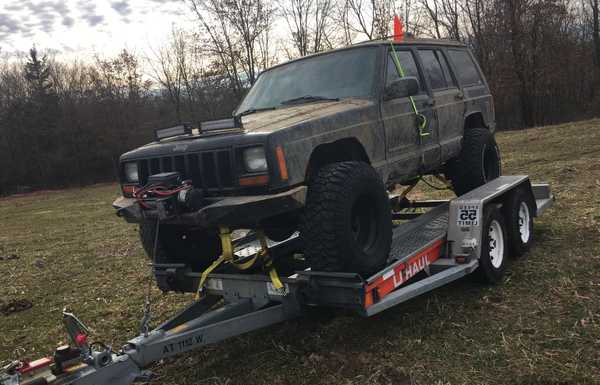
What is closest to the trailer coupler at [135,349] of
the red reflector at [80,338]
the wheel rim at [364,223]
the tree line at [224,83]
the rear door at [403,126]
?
the red reflector at [80,338]

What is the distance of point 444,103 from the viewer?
5.70 meters

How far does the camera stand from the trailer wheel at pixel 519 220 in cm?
554

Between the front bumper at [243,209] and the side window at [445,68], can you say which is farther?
the side window at [445,68]

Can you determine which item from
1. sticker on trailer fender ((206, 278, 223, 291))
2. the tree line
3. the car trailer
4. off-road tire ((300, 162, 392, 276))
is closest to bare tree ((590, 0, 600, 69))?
the tree line

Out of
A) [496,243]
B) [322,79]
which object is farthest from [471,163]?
[322,79]

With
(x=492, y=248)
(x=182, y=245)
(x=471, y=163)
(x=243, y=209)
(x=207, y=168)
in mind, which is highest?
(x=207, y=168)

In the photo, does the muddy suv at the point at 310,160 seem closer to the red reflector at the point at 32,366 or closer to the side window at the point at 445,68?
the side window at the point at 445,68

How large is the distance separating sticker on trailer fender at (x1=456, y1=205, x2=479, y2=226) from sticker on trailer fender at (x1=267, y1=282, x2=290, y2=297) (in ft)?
6.48

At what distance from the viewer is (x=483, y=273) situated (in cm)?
481

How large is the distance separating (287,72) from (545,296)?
322 cm

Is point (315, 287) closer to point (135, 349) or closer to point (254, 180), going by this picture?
point (254, 180)

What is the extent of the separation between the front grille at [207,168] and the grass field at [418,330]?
4.77ft

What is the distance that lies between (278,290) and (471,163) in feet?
11.2

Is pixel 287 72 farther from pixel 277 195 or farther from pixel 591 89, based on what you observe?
pixel 591 89
